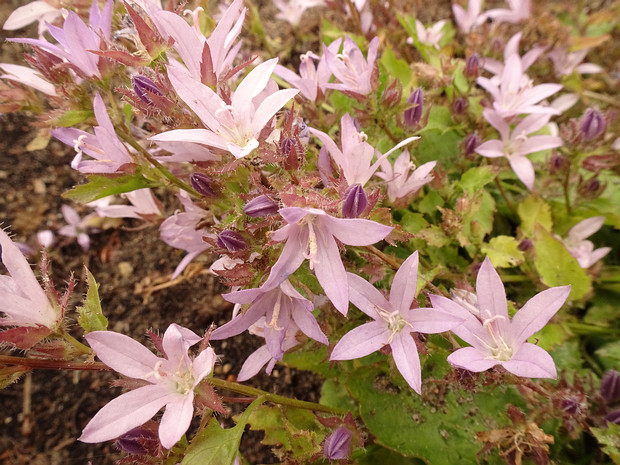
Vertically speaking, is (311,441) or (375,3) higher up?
(375,3)

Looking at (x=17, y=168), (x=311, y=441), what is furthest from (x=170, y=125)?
(x=17, y=168)

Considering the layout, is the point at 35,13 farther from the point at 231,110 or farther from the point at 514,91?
the point at 514,91

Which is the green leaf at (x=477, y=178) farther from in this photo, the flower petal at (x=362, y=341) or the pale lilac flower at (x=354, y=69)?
the flower petal at (x=362, y=341)

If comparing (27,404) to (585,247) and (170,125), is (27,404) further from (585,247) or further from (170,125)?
(585,247)

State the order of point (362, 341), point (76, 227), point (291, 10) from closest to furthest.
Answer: point (362, 341) < point (76, 227) < point (291, 10)

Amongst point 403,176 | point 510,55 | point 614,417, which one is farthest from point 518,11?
point 614,417

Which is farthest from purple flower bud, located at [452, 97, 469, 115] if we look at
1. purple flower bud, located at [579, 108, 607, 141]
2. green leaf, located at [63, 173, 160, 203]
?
green leaf, located at [63, 173, 160, 203]
